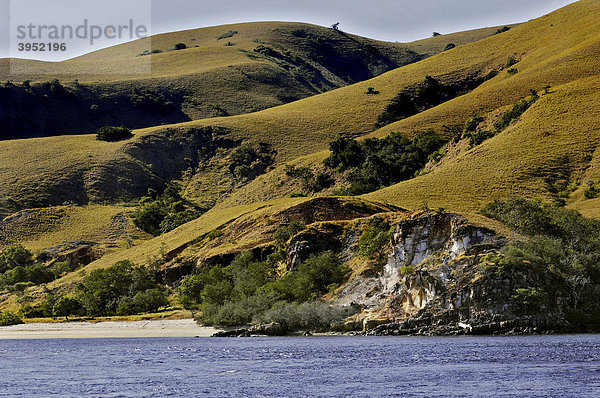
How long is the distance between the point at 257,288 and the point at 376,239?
1196cm

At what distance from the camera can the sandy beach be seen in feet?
231

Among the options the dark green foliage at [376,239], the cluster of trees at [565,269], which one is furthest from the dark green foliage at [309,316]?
the cluster of trees at [565,269]

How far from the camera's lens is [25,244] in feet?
414

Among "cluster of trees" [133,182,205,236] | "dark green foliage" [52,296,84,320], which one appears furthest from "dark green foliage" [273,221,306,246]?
"cluster of trees" [133,182,205,236]

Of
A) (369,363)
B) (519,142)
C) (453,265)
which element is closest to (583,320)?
(453,265)

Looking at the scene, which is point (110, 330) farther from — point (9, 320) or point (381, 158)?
point (381, 158)

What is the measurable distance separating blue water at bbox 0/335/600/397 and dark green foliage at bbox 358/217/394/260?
14.0 metres

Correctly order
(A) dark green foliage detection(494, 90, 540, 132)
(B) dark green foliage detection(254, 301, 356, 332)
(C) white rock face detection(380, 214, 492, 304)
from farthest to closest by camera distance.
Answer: (A) dark green foliage detection(494, 90, 540, 132) → (B) dark green foliage detection(254, 301, 356, 332) → (C) white rock face detection(380, 214, 492, 304)

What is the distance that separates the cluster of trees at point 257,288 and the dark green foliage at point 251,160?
73675 mm

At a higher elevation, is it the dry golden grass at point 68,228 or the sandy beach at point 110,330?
the dry golden grass at point 68,228

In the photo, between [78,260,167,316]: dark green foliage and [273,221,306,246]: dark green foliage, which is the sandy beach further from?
[273,221,306,246]: dark green foliage

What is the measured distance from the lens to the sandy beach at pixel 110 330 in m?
70.4

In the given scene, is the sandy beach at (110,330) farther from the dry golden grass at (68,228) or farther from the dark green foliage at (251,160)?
the dark green foliage at (251,160)

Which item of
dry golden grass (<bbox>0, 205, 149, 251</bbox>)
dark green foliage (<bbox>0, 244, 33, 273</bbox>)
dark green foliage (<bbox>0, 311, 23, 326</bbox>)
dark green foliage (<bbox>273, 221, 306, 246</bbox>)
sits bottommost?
dark green foliage (<bbox>0, 311, 23, 326</bbox>)
